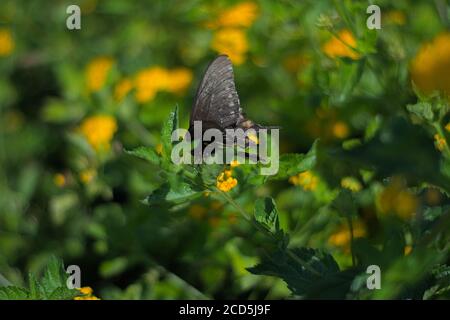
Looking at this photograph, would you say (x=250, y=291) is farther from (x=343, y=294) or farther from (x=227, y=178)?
(x=343, y=294)

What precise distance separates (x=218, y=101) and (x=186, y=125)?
398mm

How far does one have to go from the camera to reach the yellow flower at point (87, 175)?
2.45m

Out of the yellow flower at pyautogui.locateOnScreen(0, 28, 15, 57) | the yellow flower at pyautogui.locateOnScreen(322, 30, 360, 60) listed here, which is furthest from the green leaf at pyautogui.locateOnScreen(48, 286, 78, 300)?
the yellow flower at pyautogui.locateOnScreen(0, 28, 15, 57)

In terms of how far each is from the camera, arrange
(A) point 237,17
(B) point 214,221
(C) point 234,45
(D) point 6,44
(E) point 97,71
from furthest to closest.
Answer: (D) point 6,44, (E) point 97,71, (A) point 237,17, (C) point 234,45, (B) point 214,221

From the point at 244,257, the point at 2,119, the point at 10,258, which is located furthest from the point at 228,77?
the point at 2,119

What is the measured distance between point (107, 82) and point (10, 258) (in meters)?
0.66

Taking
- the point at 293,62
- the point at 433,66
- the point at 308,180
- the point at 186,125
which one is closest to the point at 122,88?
the point at 293,62

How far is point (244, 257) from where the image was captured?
208 centimetres

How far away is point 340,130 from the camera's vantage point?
2.27 m

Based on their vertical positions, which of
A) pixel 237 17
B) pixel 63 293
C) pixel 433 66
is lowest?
pixel 63 293

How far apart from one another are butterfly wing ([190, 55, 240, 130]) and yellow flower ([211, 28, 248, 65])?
3.11 feet

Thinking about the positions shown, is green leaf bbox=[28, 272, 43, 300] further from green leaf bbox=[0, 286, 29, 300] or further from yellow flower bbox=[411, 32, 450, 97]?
yellow flower bbox=[411, 32, 450, 97]

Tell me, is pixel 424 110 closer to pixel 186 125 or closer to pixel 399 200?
pixel 399 200

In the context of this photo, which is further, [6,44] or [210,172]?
[6,44]
